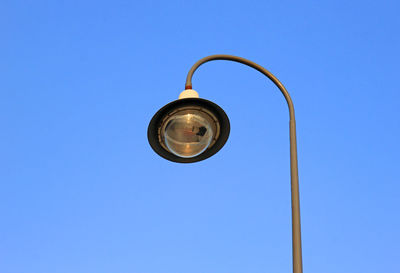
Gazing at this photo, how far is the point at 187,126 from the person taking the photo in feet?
18.2

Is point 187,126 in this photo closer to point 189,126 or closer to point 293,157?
point 189,126

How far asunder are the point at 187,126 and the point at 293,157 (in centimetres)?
123

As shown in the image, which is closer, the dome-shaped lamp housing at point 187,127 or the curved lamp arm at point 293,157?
the curved lamp arm at point 293,157

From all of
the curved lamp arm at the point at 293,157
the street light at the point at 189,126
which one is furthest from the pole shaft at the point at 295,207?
the street light at the point at 189,126


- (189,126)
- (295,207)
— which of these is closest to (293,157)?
(295,207)

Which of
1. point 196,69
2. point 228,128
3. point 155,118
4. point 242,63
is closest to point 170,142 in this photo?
point 155,118

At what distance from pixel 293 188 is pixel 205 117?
1335 millimetres

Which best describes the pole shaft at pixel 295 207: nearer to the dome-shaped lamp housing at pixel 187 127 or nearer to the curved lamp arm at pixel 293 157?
the curved lamp arm at pixel 293 157

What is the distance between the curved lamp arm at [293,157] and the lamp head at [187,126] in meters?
0.38

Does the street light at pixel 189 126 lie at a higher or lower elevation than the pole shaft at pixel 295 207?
higher

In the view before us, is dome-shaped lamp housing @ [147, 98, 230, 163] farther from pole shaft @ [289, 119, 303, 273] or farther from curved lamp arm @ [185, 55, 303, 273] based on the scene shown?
pole shaft @ [289, 119, 303, 273]

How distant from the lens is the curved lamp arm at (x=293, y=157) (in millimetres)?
4516

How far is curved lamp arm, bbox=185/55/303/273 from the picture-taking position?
4.52m

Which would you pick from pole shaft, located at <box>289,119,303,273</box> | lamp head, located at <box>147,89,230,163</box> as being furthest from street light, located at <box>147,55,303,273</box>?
pole shaft, located at <box>289,119,303,273</box>
